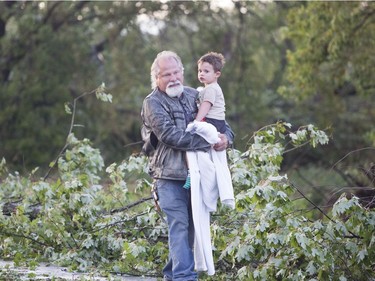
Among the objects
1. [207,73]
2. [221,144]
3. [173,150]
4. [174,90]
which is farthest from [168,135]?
[207,73]

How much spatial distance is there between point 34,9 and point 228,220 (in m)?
22.4

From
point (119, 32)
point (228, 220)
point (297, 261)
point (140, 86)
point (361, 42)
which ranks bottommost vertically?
point (297, 261)

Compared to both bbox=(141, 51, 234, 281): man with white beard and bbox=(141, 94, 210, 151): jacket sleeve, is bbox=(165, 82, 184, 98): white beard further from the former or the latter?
bbox=(141, 94, 210, 151): jacket sleeve

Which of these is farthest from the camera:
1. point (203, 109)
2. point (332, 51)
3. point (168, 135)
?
point (332, 51)

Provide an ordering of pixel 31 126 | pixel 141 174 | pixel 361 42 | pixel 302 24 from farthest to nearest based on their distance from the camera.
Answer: pixel 31 126 < pixel 302 24 < pixel 361 42 < pixel 141 174

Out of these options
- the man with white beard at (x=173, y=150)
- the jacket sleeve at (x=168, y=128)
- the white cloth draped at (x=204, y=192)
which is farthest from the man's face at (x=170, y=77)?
the white cloth draped at (x=204, y=192)

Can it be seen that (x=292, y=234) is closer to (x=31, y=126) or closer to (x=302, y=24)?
(x=302, y=24)

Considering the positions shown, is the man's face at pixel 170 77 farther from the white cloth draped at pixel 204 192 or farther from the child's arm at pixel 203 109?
the white cloth draped at pixel 204 192

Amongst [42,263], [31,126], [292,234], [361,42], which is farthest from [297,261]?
[31,126]

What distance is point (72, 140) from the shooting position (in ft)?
39.1

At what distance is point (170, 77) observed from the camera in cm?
765

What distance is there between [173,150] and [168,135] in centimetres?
21

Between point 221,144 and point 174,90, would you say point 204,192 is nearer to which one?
point 221,144

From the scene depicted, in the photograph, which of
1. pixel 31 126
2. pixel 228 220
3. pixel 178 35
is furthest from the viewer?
pixel 178 35
